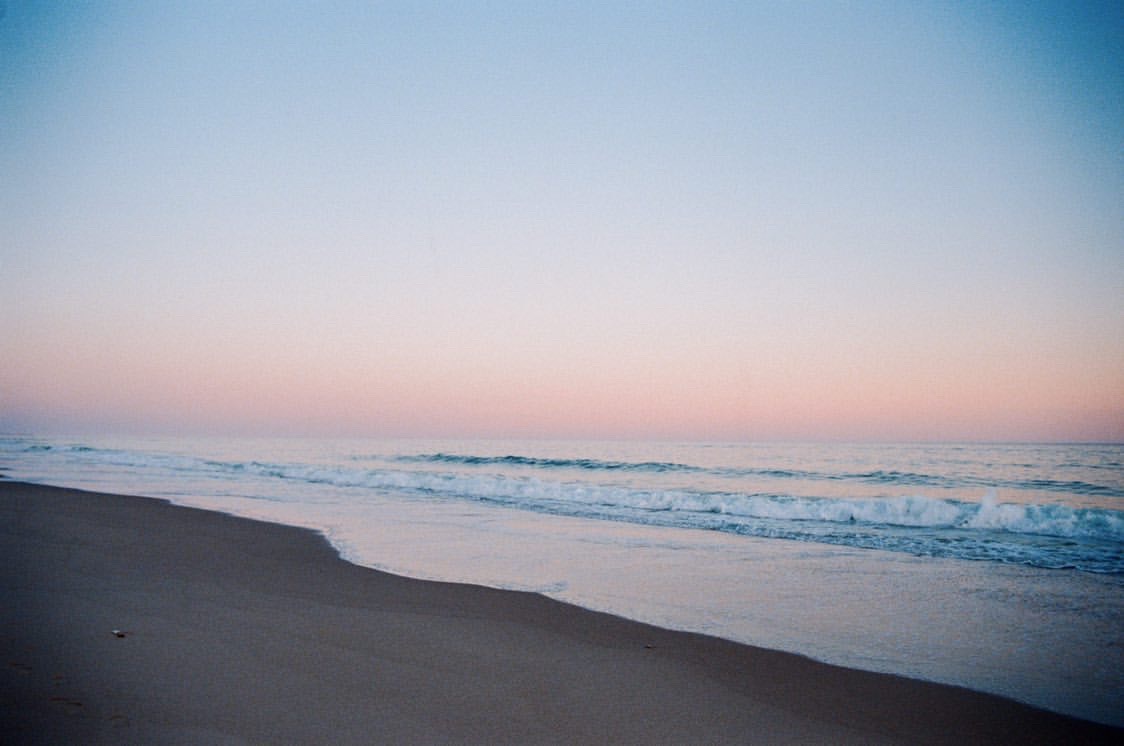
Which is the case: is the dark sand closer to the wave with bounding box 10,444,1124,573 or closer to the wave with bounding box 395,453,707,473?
the wave with bounding box 10,444,1124,573

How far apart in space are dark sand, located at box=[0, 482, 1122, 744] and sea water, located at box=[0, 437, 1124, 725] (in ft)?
2.33

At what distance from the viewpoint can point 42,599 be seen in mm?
5785

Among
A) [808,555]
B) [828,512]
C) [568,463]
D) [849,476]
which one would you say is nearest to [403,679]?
[808,555]

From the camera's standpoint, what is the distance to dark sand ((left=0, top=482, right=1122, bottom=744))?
3.55 metres

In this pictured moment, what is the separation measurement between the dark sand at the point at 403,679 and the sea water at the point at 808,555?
71 centimetres

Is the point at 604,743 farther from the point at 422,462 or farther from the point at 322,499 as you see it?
the point at 422,462

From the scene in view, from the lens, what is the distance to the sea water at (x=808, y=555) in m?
5.53

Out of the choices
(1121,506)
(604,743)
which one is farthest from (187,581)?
(1121,506)

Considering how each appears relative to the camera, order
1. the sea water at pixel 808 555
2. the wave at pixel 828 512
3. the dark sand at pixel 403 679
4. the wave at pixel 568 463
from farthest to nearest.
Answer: the wave at pixel 568 463
the wave at pixel 828 512
the sea water at pixel 808 555
the dark sand at pixel 403 679

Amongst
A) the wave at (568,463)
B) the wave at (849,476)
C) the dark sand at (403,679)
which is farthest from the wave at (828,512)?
the dark sand at (403,679)

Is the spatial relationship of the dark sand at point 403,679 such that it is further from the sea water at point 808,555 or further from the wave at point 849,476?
the wave at point 849,476

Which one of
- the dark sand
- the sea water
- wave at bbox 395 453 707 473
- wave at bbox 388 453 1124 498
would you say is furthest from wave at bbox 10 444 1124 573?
the dark sand

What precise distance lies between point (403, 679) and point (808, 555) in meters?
7.47

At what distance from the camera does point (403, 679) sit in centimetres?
430
